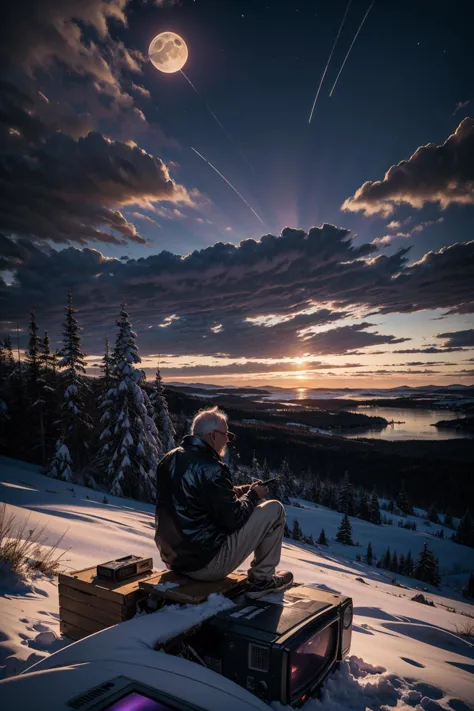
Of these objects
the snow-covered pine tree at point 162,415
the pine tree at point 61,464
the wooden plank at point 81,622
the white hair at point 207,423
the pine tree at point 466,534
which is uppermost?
the white hair at point 207,423

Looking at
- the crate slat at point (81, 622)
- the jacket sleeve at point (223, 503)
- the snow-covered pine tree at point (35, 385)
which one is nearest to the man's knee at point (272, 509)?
the jacket sleeve at point (223, 503)

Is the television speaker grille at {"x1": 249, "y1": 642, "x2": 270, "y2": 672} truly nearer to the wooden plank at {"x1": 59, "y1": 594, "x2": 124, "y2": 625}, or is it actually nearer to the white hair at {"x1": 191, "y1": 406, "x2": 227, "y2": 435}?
the wooden plank at {"x1": 59, "y1": 594, "x2": 124, "y2": 625}

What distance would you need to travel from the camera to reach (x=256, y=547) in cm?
338

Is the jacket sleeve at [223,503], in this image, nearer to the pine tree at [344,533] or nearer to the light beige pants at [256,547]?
the light beige pants at [256,547]

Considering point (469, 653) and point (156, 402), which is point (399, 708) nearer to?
point (469, 653)

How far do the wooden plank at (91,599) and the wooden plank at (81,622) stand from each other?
12 centimetres

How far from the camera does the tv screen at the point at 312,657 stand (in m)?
2.24

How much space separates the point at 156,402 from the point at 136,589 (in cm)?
2748

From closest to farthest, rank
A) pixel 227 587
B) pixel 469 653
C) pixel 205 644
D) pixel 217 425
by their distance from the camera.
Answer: pixel 205 644, pixel 227 587, pixel 217 425, pixel 469 653

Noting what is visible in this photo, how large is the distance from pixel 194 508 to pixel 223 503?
260 mm

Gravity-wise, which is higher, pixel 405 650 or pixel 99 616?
pixel 99 616

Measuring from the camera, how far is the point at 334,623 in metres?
2.68

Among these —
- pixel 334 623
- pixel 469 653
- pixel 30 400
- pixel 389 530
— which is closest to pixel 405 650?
pixel 469 653

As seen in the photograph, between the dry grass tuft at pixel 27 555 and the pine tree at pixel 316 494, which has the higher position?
→ the dry grass tuft at pixel 27 555
